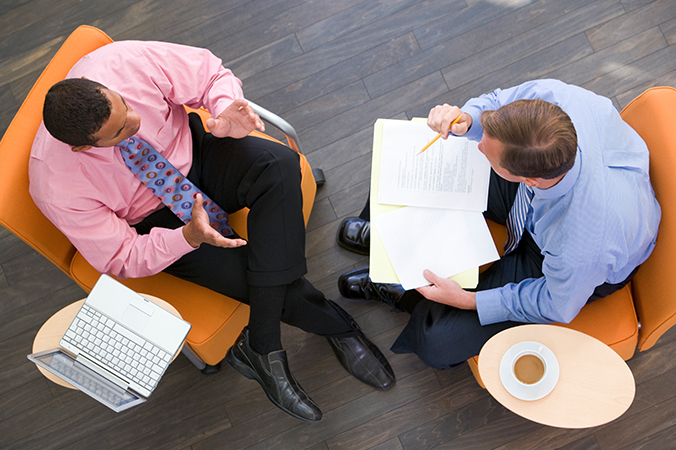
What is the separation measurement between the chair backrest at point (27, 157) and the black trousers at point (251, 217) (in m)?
0.30

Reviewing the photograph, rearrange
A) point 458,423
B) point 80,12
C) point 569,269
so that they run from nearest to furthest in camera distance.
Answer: point 569,269 → point 458,423 → point 80,12

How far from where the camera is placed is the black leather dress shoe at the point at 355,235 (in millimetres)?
2043

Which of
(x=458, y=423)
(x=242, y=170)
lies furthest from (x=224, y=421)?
(x=242, y=170)

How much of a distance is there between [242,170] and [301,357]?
0.89m

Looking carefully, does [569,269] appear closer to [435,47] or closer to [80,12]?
[435,47]

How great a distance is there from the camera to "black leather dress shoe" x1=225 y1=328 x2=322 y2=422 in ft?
5.67

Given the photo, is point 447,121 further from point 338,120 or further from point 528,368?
point 338,120

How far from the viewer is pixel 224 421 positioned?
2018mm

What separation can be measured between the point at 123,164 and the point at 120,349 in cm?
57

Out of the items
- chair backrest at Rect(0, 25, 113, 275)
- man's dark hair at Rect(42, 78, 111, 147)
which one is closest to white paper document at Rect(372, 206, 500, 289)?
man's dark hair at Rect(42, 78, 111, 147)

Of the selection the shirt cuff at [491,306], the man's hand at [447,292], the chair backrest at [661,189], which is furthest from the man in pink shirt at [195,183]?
the chair backrest at [661,189]

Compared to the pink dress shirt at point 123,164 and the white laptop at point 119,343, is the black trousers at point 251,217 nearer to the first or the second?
the pink dress shirt at point 123,164

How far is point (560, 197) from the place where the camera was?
1.24 m

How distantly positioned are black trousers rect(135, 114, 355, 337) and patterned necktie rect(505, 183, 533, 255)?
27.5 inches
